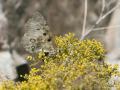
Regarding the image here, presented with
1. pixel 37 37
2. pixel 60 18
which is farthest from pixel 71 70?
pixel 60 18

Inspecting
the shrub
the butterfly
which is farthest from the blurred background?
the shrub

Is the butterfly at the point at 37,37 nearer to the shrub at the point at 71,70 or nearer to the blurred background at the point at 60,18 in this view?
the shrub at the point at 71,70

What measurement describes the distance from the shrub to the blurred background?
7876 millimetres

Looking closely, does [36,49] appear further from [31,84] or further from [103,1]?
[103,1]

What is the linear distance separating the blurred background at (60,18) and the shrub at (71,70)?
7.88 m

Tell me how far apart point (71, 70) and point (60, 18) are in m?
9.45

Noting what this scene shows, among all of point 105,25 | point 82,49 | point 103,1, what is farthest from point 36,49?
point 105,25

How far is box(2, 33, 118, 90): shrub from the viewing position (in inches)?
253

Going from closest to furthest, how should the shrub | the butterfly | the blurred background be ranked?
the shrub, the butterfly, the blurred background

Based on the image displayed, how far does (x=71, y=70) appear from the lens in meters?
Answer: 6.56

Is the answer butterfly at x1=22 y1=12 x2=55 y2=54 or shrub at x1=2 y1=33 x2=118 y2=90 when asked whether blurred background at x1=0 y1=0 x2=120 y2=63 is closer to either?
butterfly at x1=22 y1=12 x2=55 y2=54

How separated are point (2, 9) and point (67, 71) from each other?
9.42m

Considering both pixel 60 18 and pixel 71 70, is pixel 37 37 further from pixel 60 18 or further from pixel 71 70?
pixel 60 18

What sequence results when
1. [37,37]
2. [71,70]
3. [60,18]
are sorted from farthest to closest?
[60,18] < [37,37] < [71,70]
